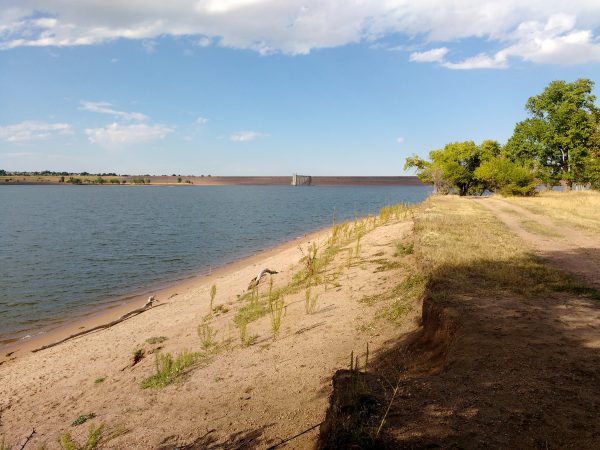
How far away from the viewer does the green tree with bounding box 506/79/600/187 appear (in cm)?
4669

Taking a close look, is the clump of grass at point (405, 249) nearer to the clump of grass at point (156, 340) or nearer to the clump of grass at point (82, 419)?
the clump of grass at point (156, 340)

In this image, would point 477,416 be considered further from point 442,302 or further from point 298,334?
point 298,334

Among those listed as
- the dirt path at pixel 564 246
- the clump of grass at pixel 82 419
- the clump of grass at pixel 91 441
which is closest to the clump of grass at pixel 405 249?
the dirt path at pixel 564 246

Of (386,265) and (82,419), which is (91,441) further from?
(386,265)

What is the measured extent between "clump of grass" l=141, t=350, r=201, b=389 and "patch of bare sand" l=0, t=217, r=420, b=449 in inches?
9.3

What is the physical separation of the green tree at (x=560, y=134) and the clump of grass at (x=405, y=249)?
39.8 meters

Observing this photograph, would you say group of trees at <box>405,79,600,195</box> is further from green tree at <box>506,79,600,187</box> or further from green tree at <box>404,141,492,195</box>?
green tree at <box>404,141,492,195</box>

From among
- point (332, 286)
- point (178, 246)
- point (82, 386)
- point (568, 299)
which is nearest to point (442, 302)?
point (568, 299)

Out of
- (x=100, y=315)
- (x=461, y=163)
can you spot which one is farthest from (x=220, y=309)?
(x=461, y=163)

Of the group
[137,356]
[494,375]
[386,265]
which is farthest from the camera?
[386,265]

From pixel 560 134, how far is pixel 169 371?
54.6 metres

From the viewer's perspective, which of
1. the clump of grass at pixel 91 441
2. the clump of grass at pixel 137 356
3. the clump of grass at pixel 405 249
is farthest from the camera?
the clump of grass at pixel 405 249

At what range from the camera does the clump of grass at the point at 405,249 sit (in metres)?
A: 14.7

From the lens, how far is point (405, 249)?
15.1 meters
